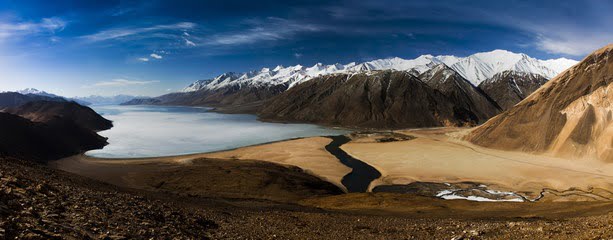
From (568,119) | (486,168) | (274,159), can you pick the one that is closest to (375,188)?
(486,168)

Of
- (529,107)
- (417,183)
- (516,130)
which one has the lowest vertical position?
(417,183)

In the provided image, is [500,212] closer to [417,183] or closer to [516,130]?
[417,183]

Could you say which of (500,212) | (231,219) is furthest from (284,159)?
(231,219)

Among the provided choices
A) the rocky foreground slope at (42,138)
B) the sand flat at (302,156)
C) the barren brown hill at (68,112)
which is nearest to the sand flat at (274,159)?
the sand flat at (302,156)

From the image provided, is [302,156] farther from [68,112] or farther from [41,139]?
[68,112]

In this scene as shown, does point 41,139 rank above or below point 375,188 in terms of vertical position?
above

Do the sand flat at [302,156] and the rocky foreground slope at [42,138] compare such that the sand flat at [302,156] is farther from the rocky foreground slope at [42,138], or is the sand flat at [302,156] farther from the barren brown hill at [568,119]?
the barren brown hill at [568,119]
